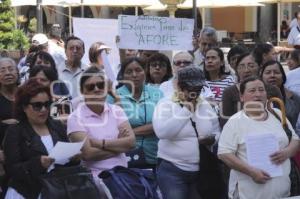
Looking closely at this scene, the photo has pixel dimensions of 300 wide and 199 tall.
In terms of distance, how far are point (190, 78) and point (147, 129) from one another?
691 mm

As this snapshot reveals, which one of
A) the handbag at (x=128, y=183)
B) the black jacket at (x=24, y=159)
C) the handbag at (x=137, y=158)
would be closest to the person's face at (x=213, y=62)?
the handbag at (x=137, y=158)

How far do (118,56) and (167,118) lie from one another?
3.36 m

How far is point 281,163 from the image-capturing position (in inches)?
198

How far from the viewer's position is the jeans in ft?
17.7

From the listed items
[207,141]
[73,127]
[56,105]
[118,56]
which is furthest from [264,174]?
[118,56]

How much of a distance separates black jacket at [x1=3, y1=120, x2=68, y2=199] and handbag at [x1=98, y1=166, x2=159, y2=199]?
0.53m

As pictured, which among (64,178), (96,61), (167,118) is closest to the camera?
(64,178)

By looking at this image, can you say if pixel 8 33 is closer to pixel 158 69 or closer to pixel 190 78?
pixel 158 69

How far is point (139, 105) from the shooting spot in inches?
228

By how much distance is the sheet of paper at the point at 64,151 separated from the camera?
14.6 ft

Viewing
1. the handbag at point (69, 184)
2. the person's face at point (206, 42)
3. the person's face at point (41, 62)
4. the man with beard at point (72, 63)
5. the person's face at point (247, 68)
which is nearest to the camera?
the handbag at point (69, 184)

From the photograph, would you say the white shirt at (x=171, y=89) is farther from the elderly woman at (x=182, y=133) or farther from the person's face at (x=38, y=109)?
the person's face at (x=38, y=109)

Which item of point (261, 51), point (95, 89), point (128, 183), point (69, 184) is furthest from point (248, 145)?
point (261, 51)

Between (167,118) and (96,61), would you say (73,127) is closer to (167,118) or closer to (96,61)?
(167,118)
